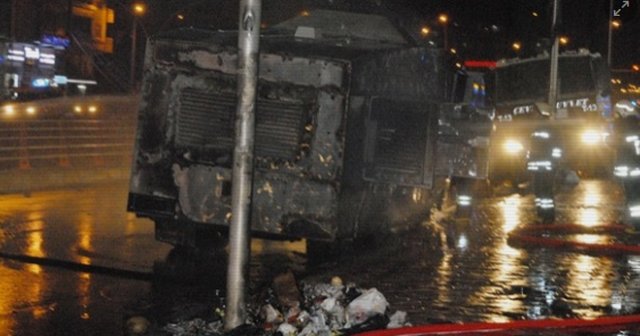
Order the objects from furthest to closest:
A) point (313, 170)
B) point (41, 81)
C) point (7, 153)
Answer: point (41, 81) < point (7, 153) < point (313, 170)

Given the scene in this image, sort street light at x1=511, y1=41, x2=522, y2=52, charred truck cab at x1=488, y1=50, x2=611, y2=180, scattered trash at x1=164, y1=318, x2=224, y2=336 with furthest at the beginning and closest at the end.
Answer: street light at x1=511, y1=41, x2=522, y2=52 < charred truck cab at x1=488, y1=50, x2=611, y2=180 < scattered trash at x1=164, y1=318, x2=224, y2=336

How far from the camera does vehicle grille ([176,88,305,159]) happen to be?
8.35 meters

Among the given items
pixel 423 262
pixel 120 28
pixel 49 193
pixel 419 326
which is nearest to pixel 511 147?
pixel 49 193

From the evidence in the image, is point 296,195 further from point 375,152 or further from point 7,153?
point 7,153

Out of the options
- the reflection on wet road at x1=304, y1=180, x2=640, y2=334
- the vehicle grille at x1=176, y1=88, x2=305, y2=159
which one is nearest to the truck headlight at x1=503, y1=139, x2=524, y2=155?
the reflection on wet road at x1=304, y1=180, x2=640, y2=334

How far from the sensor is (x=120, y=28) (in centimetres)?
5625

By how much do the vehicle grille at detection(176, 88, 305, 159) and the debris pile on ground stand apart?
1.92m

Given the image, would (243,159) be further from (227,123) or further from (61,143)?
(61,143)

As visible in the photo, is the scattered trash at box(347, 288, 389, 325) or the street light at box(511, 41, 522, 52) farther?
the street light at box(511, 41, 522, 52)

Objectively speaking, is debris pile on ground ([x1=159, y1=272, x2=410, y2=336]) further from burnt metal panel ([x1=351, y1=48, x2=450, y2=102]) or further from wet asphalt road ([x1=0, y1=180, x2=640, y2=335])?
burnt metal panel ([x1=351, y1=48, x2=450, y2=102])

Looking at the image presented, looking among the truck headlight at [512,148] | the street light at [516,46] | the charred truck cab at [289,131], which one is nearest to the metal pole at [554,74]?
the truck headlight at [512,148]

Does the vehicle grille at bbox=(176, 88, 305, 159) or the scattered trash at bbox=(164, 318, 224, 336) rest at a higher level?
the vehicle grille at bbox=(176, 88, 305, 159)

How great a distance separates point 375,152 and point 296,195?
92 centimetres

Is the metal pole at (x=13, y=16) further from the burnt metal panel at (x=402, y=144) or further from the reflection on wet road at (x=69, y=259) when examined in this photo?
the burnt metal panel at (x=402, y=144)
